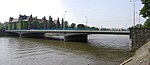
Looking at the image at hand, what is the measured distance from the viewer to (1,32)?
126m

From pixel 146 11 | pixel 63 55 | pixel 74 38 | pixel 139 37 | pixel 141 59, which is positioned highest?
pixel 146 11

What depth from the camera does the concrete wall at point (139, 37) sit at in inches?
1447

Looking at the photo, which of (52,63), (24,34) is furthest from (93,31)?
(24,34)

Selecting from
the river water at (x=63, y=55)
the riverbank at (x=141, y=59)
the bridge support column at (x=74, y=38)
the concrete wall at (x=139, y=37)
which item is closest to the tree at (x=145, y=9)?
the concrete wall at (x=139, y=37)

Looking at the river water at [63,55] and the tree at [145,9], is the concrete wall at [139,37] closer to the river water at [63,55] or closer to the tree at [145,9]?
the river water at [63,55]

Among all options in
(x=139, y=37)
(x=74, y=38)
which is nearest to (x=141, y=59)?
(x=139, y=37)

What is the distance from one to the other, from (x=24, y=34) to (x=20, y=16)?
67155 millimetres

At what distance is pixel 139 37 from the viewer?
3756 centimetres

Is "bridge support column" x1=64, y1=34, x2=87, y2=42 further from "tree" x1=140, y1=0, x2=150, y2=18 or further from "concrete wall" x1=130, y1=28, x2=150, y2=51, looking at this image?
"tree" x1=140, y1=0, x2=150, y2=18

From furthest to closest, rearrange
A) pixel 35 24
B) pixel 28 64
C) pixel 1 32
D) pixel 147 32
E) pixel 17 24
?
pixel 17 24, pixel 35 24, pixel 1 32, pixel 147 32, pixel 28 64

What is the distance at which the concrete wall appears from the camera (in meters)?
36.8

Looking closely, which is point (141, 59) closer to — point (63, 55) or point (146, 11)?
point (63, 55)

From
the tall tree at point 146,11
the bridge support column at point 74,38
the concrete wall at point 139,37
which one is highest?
the tall tree at point 146,11

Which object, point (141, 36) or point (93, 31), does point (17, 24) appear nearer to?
point (93, 31)
